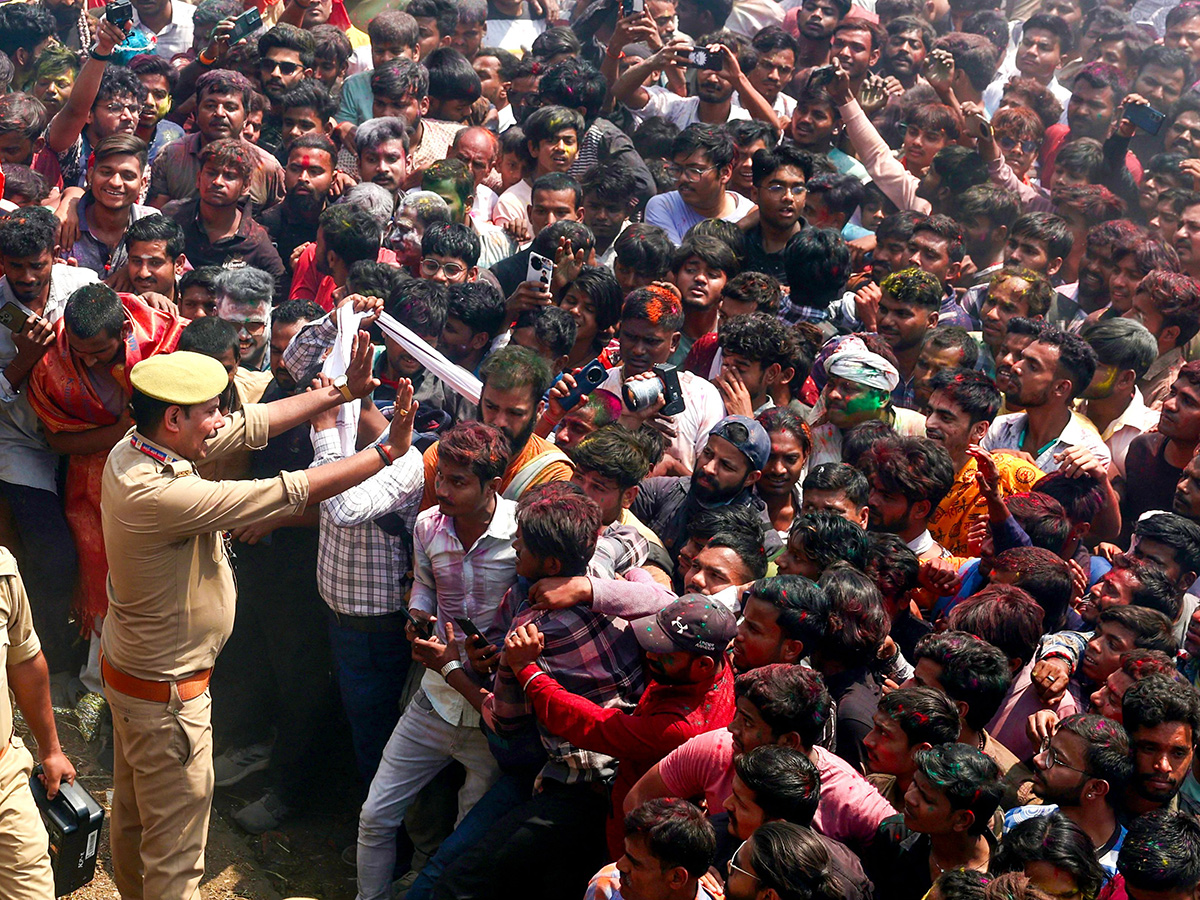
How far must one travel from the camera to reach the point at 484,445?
179 inches

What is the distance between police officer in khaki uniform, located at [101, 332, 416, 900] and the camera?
4234mm

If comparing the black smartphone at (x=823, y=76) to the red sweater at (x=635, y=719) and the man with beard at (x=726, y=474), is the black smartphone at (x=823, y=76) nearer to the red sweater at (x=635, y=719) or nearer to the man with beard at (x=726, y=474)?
the man with beard at (x=726, y=474)

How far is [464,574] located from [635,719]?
105 cm

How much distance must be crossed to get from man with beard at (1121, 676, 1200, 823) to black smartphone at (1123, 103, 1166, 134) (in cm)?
552

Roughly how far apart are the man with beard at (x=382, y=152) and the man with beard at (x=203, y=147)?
529 millimetres

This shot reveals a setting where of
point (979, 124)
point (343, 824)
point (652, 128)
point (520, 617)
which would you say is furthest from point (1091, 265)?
point (343, 824)

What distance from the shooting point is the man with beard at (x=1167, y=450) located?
215 inches

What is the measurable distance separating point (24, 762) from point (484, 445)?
187 centimetres

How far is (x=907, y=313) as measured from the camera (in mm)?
6254

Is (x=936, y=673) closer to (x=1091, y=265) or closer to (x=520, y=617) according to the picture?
(x=520, y=617)

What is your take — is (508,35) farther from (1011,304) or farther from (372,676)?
(372,676)

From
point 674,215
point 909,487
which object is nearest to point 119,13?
point 674,215

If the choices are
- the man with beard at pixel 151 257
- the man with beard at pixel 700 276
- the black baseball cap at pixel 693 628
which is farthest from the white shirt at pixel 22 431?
the black baseball cap at pixel 693 628

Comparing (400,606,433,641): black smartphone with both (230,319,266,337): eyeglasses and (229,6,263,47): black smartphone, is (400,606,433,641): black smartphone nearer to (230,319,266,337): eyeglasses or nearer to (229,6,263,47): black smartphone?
(230,319,266,337): eyeglasses
